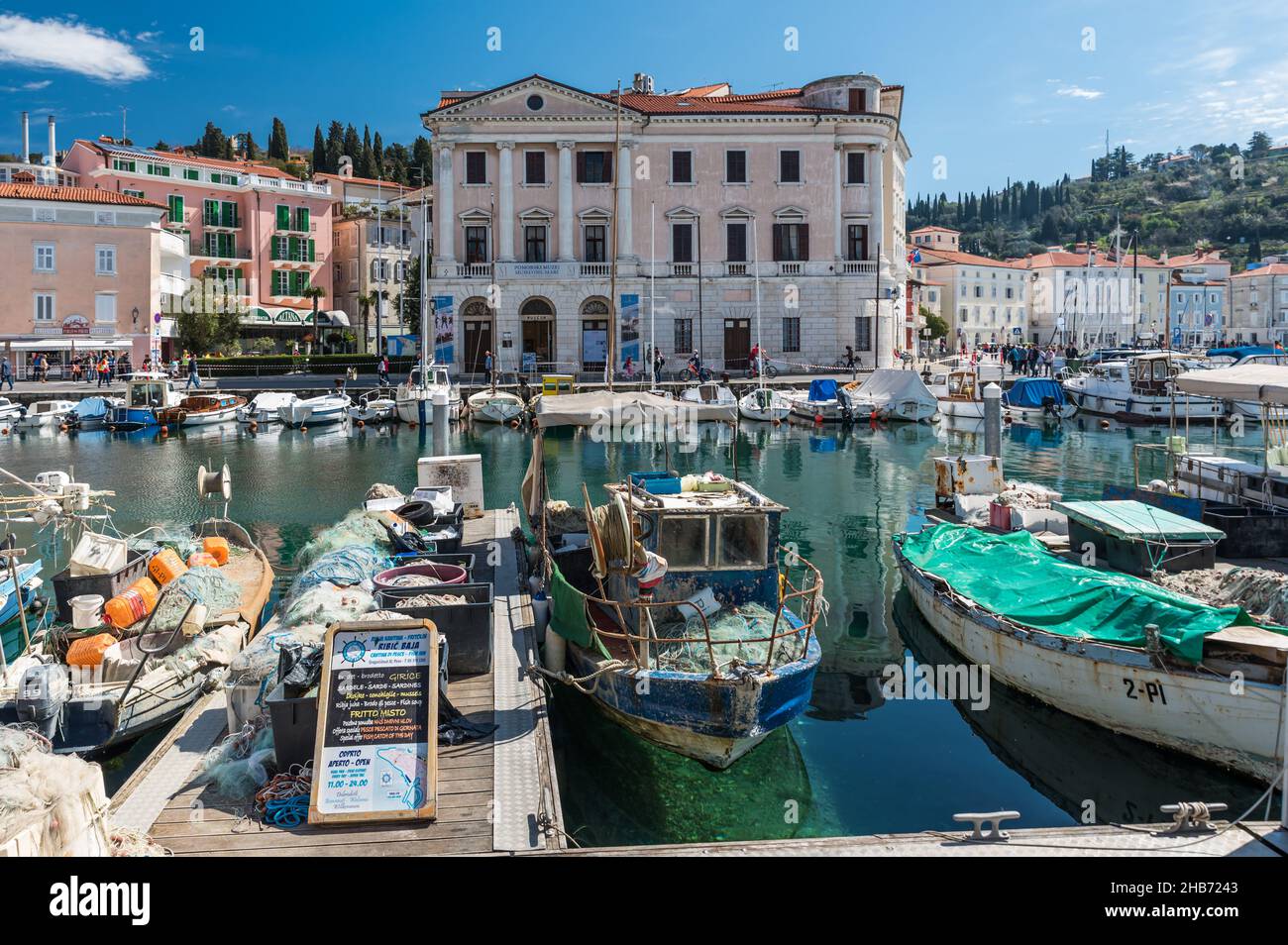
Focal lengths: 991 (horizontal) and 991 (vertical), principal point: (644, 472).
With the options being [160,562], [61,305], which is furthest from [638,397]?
[61,305]

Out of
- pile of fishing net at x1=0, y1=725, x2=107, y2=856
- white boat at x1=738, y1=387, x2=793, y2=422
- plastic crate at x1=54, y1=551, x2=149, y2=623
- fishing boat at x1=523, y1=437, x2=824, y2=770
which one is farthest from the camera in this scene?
white boat at x1=738, y1=387, x2=793, y2=422

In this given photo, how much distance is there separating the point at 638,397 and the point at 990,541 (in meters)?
7.96

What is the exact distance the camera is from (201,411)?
44094 millimetres

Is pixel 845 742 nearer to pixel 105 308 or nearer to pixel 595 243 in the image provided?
pixel 595 243

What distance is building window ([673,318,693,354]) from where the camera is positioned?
52688mm

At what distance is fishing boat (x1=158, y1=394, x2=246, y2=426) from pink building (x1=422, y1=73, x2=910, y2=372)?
11.2 metres

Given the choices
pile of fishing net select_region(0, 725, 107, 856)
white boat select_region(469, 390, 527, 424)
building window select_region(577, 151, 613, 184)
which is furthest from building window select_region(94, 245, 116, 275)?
pile of fishing net select_region(0, 725, 107, 856)

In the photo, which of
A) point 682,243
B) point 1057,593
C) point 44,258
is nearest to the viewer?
point 1057,593

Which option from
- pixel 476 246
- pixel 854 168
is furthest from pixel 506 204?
pixel 854 168

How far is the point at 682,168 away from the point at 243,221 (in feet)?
112

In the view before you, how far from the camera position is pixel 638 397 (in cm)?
2039

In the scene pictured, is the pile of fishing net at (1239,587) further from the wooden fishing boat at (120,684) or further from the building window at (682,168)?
the building window at (682,168)

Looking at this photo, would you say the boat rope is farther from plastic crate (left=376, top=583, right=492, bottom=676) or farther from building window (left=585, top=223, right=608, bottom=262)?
building window (left=585, top=223, right=608, bottom=262)
